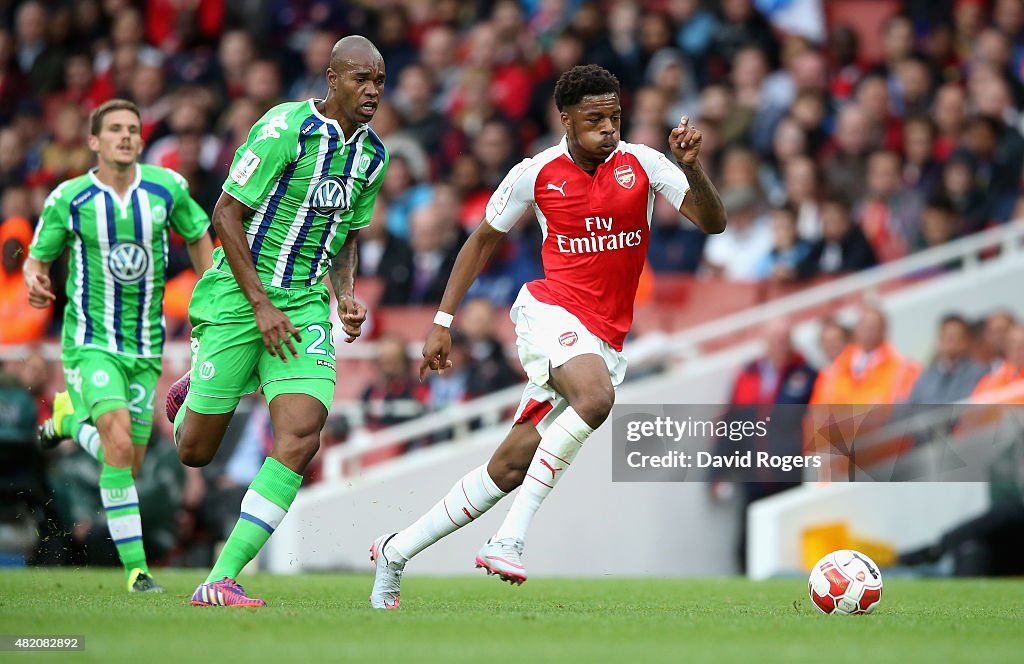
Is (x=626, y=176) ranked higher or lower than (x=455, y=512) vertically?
higher

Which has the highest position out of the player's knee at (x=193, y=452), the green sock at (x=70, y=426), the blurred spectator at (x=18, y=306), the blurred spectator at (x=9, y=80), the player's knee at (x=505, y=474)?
the blurred spectator at (x=9, y=80)

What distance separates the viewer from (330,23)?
1764cm

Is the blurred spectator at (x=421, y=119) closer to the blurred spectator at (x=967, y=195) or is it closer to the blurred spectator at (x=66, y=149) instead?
the blurred spectator at (x=66, y=149)

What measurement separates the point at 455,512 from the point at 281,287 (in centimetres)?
138

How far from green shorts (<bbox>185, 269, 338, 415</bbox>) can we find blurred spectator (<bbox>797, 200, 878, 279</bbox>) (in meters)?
6.66

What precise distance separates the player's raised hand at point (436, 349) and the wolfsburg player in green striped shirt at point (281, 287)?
443mm

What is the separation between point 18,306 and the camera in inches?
585

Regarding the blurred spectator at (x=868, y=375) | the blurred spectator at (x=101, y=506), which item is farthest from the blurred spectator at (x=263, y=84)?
the blurred spectator at (x=868, y=375)

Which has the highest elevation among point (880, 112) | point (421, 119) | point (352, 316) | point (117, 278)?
point (421, 119)

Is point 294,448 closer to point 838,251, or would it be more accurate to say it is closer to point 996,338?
point 996,338

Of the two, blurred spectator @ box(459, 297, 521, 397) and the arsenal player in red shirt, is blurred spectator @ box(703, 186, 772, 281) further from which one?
the arsenal player in red shirt

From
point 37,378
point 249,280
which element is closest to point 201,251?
point 249,280

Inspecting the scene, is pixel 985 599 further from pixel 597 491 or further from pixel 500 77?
pixel 500 77

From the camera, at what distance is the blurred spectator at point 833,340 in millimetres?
12070
